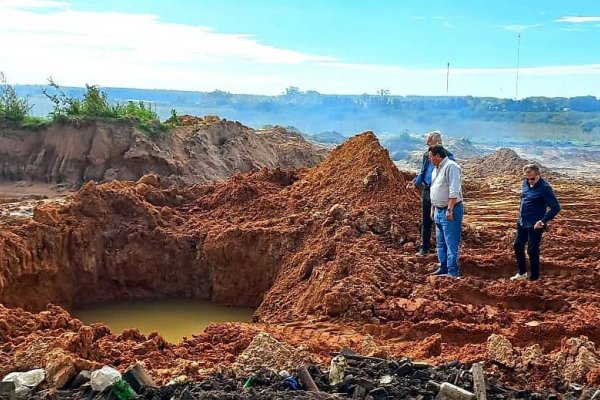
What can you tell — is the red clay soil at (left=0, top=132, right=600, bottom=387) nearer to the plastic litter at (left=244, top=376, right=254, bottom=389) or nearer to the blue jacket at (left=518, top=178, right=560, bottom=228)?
the plastic litter at (left=244, top=376, right=254, bottom=389)

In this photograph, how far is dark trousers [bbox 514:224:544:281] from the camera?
7.87 metres

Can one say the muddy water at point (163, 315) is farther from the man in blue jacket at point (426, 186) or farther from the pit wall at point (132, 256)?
the man in blue jacket at point (426, 186)

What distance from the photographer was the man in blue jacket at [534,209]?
764cm

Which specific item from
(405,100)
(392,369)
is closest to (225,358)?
(392,369)

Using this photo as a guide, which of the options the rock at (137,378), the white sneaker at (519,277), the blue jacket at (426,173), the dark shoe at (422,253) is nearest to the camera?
the rock at (137,378)

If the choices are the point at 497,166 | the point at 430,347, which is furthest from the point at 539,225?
the point at 497,166

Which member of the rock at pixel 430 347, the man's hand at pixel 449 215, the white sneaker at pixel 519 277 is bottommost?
the rock at pixel 430 347

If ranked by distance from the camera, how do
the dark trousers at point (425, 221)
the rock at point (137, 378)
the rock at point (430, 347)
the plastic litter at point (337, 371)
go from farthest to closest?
the dark trousers at point (425, 221) → the rock at point (430, 347) → the plastic litter at point (337, 371) → the rock at point (137, 378)

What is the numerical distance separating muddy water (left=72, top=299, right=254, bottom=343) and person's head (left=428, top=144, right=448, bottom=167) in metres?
3.30

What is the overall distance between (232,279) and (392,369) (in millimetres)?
5144

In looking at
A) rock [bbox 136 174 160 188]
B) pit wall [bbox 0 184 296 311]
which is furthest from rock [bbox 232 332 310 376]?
rock [bbox 136 174 160 188]

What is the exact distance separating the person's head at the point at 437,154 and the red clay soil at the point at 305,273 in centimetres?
138

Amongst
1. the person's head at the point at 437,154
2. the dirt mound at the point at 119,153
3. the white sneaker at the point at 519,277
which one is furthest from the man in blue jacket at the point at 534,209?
the dirt mound at the point at 119,153

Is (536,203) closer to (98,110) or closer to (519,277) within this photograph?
(519,277)
